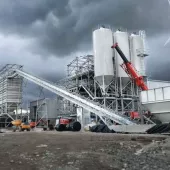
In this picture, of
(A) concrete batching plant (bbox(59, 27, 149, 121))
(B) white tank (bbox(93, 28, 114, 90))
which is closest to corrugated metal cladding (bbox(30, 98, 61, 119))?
(A) concrete batching plant (bbox(59, 27, 149, 121))

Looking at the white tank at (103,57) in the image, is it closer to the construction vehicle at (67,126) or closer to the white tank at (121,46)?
the white tank at (121,46)

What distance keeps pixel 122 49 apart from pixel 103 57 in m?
5.28

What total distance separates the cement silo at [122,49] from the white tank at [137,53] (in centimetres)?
174

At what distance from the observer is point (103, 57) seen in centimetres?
5109

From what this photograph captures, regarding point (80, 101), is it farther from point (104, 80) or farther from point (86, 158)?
point (86, 158)

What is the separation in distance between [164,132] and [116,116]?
1236 centimetres

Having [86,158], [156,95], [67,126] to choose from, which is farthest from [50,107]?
[86,158]

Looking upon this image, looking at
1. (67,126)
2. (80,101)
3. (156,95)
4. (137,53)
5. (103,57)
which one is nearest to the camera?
(156,95)

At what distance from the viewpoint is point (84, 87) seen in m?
54.6

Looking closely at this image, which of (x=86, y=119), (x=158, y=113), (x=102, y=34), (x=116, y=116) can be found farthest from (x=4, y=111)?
(x=158, y=113)

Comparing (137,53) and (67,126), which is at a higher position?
(137,53)

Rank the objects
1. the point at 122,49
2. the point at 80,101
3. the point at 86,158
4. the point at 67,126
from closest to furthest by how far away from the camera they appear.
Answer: the point at 86,158 < the point at 67,126 < the point at 80,101 < the point at 122,49

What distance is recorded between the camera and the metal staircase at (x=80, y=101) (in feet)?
119

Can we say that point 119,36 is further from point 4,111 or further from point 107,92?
point 4,111
